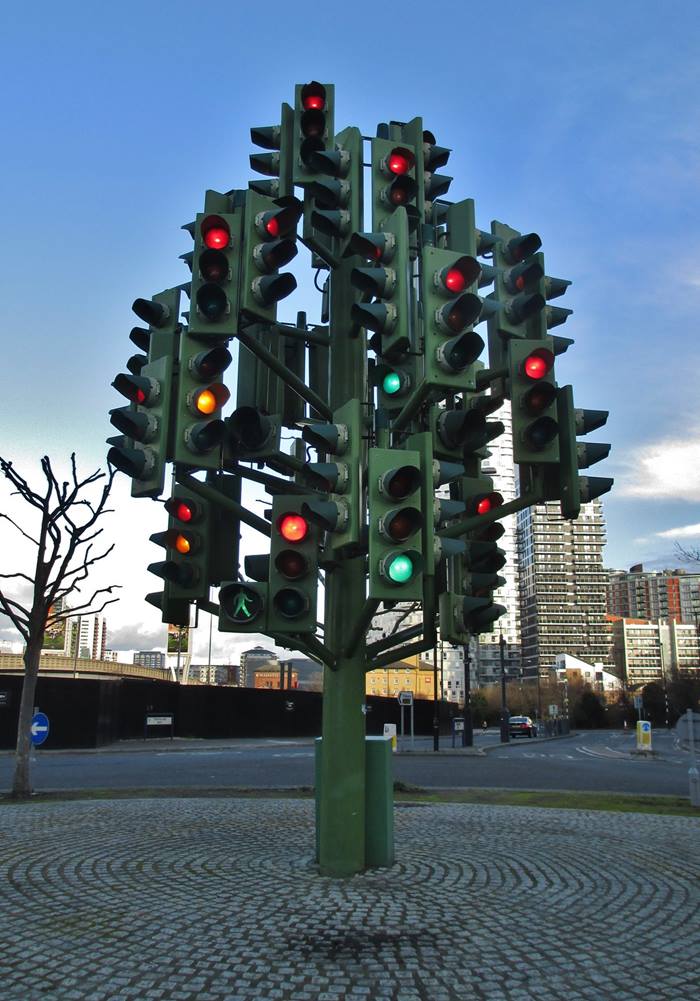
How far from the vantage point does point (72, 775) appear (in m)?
20.1

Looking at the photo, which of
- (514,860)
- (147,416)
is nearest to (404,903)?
(514,860)

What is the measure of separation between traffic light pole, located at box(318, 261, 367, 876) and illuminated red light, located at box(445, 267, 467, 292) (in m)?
2.93

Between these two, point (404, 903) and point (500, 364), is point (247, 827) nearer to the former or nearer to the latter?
point (404, 903)

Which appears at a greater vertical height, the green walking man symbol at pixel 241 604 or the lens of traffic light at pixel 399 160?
the lens of traffic light at pixel 399 160

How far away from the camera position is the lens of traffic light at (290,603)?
6.03 m

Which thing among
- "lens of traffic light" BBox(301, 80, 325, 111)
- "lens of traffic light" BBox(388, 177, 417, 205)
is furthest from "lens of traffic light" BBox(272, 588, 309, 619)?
"lens of traffic light" BBox(301, 80, 325, 111)

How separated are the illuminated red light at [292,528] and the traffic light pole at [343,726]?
1.35 m

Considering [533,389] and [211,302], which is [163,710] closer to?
[211,302]

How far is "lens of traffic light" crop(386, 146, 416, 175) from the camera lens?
21.1 ft

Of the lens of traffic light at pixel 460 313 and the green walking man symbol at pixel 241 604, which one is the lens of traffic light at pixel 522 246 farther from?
the green walking man symbol at pixel 241 604

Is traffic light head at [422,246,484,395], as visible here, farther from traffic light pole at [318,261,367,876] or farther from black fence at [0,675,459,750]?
black fence at [0,675,459,750]

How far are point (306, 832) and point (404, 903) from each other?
12.6 feet

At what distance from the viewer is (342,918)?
5914mm

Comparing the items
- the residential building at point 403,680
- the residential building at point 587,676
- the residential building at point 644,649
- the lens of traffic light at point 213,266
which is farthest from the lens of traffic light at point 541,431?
the residential building at point 644,649
